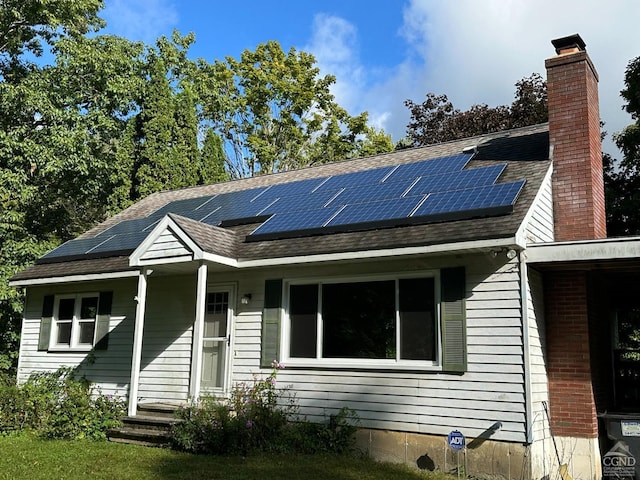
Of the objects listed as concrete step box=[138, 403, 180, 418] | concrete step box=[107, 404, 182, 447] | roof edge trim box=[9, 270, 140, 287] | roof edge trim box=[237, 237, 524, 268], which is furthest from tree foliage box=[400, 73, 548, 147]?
concrete step box=[107, 404, 182, 447]

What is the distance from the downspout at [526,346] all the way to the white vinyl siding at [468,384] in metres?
0.06

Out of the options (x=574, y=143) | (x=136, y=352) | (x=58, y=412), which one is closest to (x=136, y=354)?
(x=136, y=352)

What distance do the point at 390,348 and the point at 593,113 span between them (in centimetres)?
552

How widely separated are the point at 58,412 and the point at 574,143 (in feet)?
31.6

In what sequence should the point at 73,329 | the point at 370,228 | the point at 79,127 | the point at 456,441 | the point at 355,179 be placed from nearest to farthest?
1. the point at 456,441
2. the point at 370,228
3. the point at 355,179
4. the point at 73,329
5. the point at 79,127

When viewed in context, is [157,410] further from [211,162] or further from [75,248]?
[211,162]

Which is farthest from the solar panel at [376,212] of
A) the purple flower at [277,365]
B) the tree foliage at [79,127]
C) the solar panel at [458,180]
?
the tree foliage at [79,127]

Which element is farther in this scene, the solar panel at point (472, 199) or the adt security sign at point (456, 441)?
the solar panel at point (472, 199)

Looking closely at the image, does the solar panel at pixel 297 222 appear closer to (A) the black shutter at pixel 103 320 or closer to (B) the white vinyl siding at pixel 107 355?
(B) the white vinyl siding at pixel 107 355

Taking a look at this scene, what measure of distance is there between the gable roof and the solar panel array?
0.33 feet

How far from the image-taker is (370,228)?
856 centimetres

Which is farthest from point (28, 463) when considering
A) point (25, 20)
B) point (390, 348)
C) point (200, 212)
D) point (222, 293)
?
point (25, 20)

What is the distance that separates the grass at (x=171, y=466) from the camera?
676 centimetres

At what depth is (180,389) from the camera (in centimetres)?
1059
